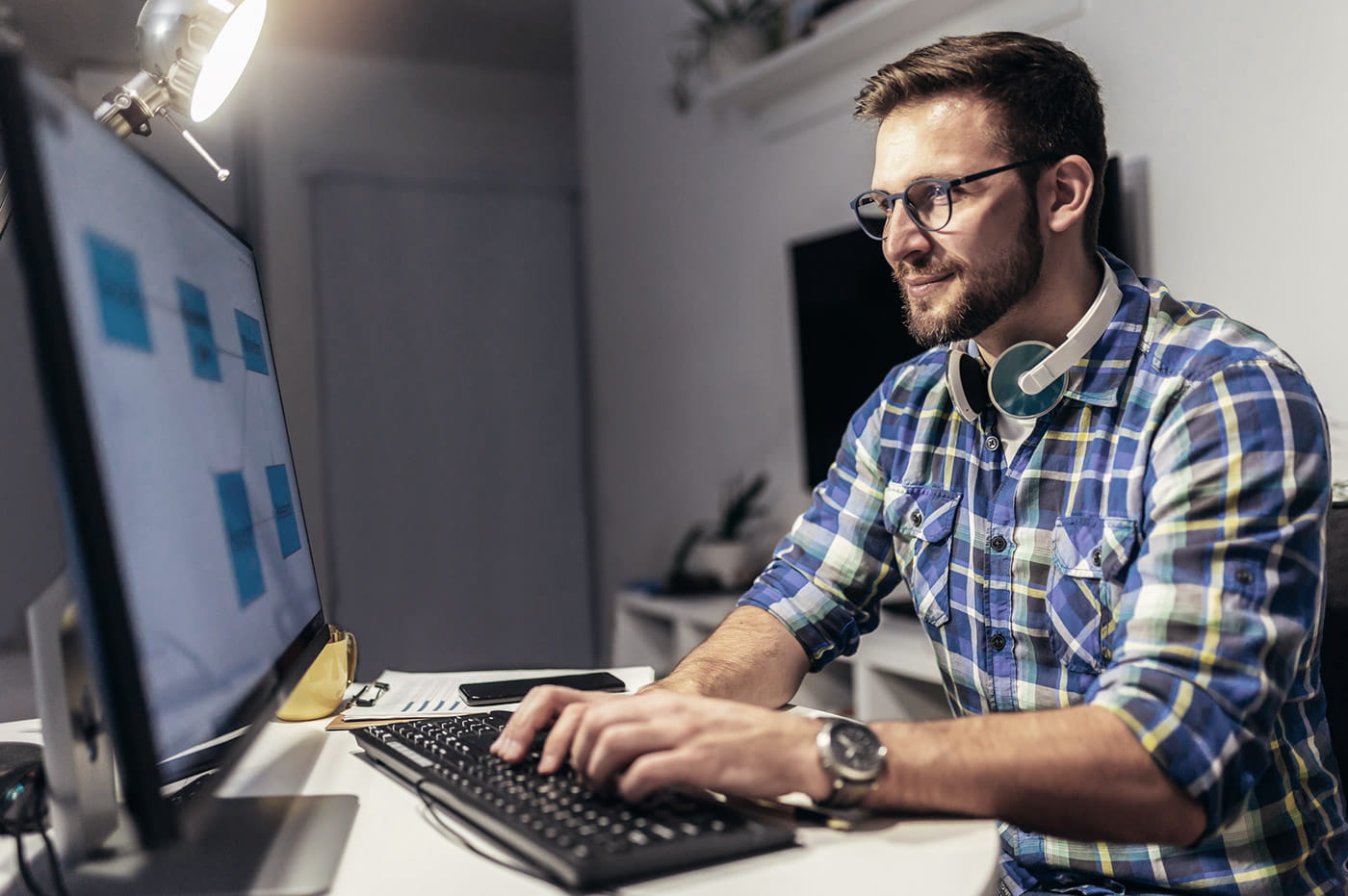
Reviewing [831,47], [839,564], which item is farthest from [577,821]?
[831,47]

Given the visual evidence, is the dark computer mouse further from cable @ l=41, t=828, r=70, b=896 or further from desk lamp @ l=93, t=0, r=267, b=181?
desk lamp @ l=93, t=0, r=267, b=181

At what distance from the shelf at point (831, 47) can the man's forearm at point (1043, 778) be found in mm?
1850

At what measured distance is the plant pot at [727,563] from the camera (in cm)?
298

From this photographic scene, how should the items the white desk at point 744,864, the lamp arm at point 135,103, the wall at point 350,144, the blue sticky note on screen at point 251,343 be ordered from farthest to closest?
the wall at point 350,144 → the lamp arm at point 135,103 → the blue sticky note on screen at point 251,343 → the white desk at point 744,864

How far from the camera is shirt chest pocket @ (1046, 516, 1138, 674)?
980 millimetres

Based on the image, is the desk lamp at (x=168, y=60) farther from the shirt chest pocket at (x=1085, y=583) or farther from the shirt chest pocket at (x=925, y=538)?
the shirt chest pocket at (x=1085, y=583)

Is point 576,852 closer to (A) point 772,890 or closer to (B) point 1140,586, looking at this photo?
(A) point 772,890

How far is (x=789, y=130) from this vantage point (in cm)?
284

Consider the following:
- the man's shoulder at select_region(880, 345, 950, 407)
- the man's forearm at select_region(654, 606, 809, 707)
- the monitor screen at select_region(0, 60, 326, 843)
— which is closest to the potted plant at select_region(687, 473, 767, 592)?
the man's shoulder at select_region(880, 345, 950, 407)

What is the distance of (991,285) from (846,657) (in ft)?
3.19

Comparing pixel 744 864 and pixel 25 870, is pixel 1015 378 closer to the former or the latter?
pixel 744 864

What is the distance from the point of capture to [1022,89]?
1154mm

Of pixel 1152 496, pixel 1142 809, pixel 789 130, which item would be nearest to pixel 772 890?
pixel 1142 809

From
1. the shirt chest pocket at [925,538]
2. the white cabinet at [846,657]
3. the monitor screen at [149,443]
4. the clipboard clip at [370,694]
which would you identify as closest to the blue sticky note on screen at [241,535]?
the monitor screen at [149,443]
